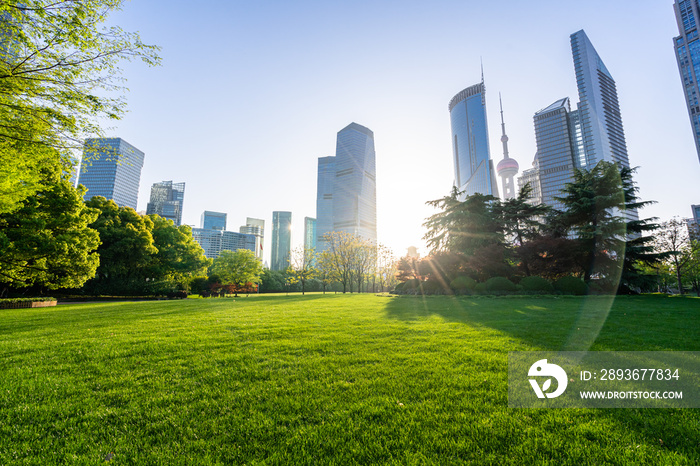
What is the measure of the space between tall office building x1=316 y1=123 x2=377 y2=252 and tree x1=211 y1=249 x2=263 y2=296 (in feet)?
400

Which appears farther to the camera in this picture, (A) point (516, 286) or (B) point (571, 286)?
(A) point (516, 286)

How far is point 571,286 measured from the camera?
19.4 metres

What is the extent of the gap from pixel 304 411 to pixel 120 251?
3403cm

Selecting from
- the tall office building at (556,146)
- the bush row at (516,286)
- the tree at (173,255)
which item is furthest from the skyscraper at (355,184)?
the bush row at (516,286)

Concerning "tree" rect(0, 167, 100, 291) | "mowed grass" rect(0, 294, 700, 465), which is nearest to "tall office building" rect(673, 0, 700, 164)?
"mowed grass" rect(0, 294, 700, 465)

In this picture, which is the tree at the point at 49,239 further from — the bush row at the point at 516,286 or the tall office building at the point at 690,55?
the tall office building at the point at 690,55

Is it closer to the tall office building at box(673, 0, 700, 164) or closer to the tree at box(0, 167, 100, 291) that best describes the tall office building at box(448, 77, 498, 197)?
the tall office building at box(673, 0, 700, 164)

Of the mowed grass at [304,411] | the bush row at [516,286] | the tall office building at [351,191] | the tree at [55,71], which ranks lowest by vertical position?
the mowed grass at [304,411]

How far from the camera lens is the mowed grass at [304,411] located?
7.38 feet

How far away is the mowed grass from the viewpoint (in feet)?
7.38

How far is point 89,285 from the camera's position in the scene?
1123 inches

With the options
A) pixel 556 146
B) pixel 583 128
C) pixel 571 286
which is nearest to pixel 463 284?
pixel 571 286

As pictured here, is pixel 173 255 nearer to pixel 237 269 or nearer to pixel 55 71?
pixel 237 269

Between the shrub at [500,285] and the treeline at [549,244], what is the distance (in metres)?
0.07
